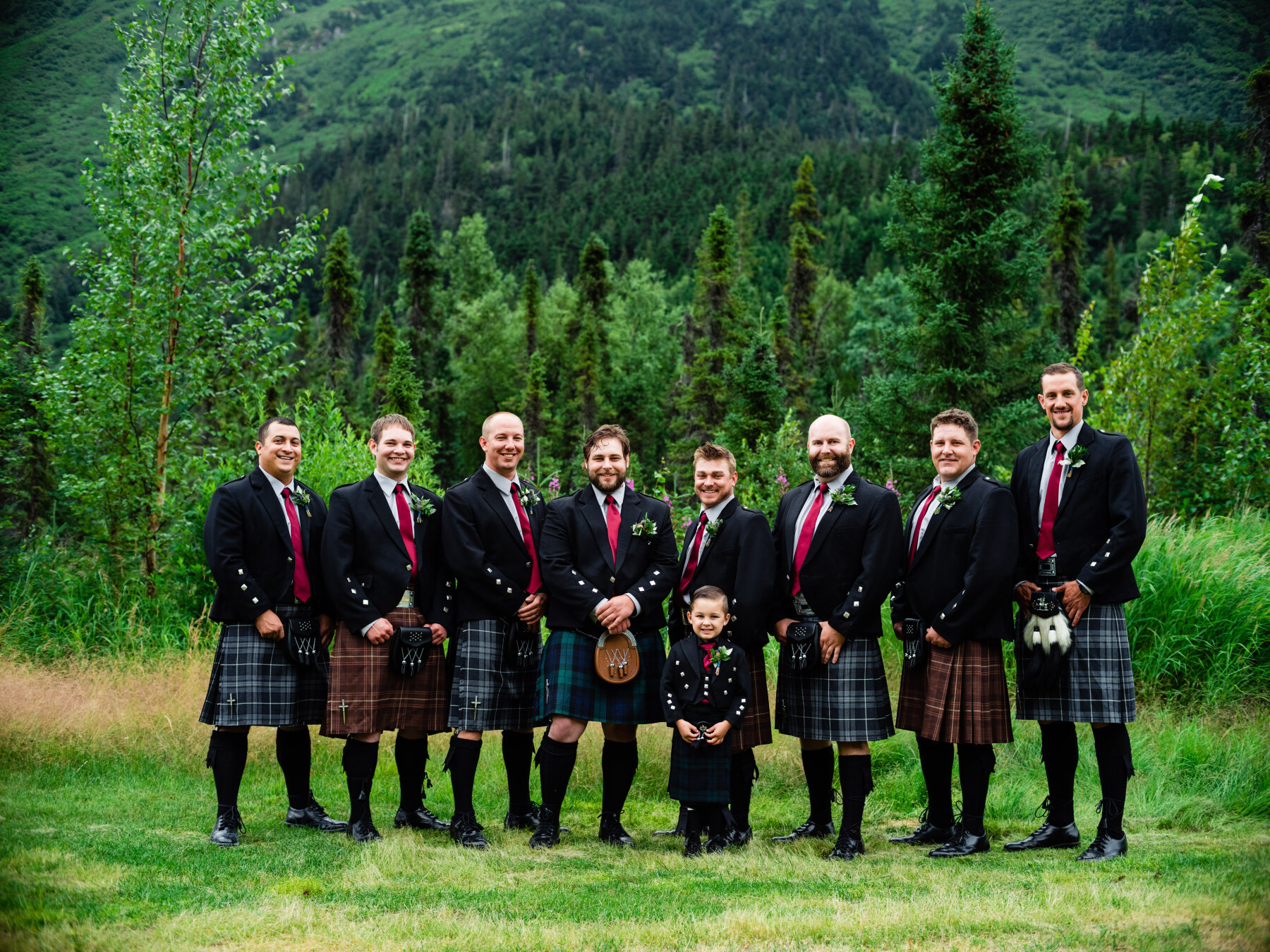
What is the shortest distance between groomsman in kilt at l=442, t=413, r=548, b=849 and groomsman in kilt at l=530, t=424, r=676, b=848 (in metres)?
0.17

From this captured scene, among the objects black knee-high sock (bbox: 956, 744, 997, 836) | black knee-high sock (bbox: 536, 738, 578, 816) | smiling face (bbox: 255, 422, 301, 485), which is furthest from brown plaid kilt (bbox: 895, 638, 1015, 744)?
smiling face (bbox: 255, 422, 301, 485)

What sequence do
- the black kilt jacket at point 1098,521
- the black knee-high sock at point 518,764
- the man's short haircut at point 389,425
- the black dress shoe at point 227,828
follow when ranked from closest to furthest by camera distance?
the black kilt jacket at point 1098,521 → the black dress shoe at point 227,828 → the man's short haircut at point 389,425 → the black knee-high sock at point 518,764

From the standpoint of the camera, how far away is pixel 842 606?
5395mm

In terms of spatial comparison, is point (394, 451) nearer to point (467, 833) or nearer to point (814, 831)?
point (467, 833)

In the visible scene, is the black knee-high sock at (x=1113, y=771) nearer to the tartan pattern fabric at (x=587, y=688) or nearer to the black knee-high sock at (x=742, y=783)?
the black knee-high sock at (x=742, y=783)

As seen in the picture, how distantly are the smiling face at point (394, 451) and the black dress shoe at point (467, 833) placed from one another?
6.62 feet

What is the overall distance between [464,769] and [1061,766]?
3410 millimetres

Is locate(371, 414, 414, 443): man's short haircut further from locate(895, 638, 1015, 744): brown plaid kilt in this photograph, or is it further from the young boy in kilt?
locate(895, 638, 1015, 744): brown plaid kilt

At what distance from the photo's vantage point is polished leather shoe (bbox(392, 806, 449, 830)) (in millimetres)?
6055

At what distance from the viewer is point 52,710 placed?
7.79 m

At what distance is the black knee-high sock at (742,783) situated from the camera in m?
5.63

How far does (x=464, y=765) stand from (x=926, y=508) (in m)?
3.04

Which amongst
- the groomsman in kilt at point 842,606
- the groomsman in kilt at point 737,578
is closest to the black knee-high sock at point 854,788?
the groomsman in kilt at point 842,606

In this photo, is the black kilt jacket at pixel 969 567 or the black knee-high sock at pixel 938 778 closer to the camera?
the black kilt jacket at pixel 969 567
